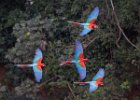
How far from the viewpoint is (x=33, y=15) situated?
7.25 m

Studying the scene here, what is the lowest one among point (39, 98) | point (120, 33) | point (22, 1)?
point (39, 98)

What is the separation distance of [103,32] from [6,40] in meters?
1.98

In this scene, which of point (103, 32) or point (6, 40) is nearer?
point (103, 32)

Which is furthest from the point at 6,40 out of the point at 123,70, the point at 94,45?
the point at 123,70

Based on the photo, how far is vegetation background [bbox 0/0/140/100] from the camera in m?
6.06

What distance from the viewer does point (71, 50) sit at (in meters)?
6.43

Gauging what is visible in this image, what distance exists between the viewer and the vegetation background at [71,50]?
6.06m

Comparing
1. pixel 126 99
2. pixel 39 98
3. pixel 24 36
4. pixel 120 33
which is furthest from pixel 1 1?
pixel 126 99

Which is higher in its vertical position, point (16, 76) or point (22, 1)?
point (22, 1)

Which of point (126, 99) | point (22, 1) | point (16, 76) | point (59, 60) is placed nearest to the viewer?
point (126, 99)

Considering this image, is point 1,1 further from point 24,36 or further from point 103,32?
point 103,32

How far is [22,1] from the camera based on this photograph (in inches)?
298

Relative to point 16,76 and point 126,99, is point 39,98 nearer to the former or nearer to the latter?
point 16,76

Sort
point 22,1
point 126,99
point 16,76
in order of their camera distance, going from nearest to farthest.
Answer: point 126,99 → point 16,76 → point 22,1
